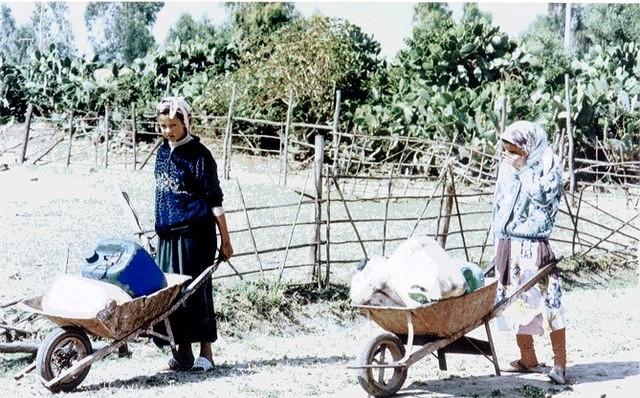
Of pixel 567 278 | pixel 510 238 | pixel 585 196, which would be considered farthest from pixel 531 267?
pixel 585 196

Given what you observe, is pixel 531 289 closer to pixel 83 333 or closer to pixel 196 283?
pixel 196 283

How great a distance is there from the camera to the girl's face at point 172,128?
4.88 meters

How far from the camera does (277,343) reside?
6.36 m

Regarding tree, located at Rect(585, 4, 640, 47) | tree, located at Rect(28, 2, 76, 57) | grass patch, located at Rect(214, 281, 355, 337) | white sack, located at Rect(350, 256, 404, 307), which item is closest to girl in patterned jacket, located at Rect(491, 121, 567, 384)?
white sack, located at Rect(350, 256, 404, 307)

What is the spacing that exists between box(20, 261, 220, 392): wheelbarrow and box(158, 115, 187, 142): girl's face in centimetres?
84

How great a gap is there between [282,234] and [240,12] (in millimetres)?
23438

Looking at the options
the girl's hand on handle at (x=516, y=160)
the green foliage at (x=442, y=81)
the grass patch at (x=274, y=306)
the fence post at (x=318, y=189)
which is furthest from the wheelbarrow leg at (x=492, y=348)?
the green foliage at (x=442, y=81)

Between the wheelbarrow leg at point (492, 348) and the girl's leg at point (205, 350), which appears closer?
the wheelbarrow leg at point (492, 348)

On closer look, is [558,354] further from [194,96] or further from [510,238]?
[194,96]

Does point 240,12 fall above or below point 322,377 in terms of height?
above

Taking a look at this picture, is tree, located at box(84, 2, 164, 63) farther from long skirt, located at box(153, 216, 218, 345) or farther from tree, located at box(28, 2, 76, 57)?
long skirt, located at box(153, 216, 218, 345)

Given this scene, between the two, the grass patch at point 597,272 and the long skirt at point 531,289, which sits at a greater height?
the long skirt at point 531,289

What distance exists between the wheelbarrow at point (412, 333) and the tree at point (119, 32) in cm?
4333

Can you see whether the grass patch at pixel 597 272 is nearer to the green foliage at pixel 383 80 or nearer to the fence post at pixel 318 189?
the fence post at pixel 318 189
